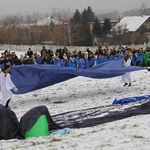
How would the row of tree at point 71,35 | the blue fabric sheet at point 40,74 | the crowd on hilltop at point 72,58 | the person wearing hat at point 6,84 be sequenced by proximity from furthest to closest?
the row of tree at point 71,35 < the crowd on hilltop at point 72,58 < the blue fabric sheet at point 40,74 < the person wearing hat at point 6,84

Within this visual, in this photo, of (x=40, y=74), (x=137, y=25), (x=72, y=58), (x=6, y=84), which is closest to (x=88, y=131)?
(x=6, y=84)

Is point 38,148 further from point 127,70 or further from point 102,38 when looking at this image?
point 102,38

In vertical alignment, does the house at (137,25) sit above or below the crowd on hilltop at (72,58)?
above

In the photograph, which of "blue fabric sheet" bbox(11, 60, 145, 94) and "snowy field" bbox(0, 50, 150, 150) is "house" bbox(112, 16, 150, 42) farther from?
"blue fabric sheet" bbox(11, 60, 145, 94)

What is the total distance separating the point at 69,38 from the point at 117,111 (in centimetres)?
5279

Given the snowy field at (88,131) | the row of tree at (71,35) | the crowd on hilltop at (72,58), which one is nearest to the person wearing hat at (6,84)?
the snowy field at (88,131)

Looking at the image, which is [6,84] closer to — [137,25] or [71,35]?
[71,35]

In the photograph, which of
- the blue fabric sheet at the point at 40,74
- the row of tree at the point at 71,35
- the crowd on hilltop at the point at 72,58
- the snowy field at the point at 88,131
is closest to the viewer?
the snowy field at the point at 88,131

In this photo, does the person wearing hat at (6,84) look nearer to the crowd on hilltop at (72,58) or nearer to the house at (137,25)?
the crowd on hilltop at (72,58)

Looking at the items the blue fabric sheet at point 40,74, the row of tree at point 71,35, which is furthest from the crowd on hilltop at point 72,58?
the row of tree at point 71,35

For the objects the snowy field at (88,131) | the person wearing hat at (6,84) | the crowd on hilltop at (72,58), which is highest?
the crowd on hilltop at (72,58)

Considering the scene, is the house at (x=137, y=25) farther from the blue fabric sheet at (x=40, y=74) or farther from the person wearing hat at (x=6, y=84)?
the person wearing hat at (x=6, y=84)

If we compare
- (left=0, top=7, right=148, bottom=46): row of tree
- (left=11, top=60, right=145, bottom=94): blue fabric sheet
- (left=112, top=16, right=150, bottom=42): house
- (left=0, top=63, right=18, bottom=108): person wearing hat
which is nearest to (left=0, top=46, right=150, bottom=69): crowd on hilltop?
(left=11, top=60, right=145, bottom=94): blue fabric sheet

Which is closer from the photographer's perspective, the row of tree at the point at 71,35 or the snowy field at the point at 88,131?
the snowy field at the point at 88,131
